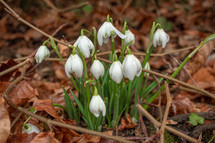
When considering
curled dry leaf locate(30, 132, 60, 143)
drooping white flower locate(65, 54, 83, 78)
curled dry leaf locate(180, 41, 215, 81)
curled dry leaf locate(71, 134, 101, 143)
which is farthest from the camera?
curled dry leaf locate(180, 41, 215, 81)

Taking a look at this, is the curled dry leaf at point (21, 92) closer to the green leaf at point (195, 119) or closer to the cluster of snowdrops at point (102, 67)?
the cluster of snowdrops at point (102, 67)

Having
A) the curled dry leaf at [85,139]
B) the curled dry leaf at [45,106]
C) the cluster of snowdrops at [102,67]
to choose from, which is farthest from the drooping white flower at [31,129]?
the curled dry leaf at [85,139]

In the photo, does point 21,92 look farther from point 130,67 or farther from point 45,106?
point 130,67

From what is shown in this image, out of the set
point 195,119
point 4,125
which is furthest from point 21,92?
point 195,119

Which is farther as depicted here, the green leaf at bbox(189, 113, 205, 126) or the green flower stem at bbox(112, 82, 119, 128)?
the green leaf at bbox(189, 113, 205, 126)

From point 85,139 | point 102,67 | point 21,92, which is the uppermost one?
point 102,67

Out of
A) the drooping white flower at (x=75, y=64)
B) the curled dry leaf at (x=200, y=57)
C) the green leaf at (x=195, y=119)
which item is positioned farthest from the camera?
the curled dry leaf at (x=200, y=57)

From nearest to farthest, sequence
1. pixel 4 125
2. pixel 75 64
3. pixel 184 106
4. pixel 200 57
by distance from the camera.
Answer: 1. pixel 75 64
2. pixel 4 125
3. pixel 184 106
4. pixel 200 57

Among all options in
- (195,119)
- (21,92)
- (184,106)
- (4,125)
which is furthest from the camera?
(184,106)

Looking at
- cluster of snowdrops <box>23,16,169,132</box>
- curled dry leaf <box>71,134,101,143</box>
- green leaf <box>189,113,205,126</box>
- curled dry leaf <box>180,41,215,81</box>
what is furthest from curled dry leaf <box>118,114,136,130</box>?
curled dry leaf <box>180,41,215,81</box>

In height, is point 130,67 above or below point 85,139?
above

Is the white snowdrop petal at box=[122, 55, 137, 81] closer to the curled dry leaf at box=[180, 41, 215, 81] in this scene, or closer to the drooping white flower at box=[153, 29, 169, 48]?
the drooping white flower at box=[153, 29, 169, 48]
